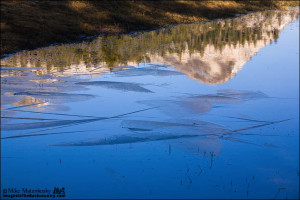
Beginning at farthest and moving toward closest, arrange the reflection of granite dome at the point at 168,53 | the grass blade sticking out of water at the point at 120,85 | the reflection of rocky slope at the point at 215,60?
the reflection of granite dome at the point at 168,53
the reflection of rocky slope at the point at 215,60
the grass blade sticking out of water at the point at 120,85

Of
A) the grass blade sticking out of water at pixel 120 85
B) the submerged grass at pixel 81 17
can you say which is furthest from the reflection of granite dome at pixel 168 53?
the grass blade sticking out of water at pixel 120 85

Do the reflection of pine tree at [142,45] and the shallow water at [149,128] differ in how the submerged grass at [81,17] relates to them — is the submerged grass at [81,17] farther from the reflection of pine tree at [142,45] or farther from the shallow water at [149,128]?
the shallow water at [149,128]

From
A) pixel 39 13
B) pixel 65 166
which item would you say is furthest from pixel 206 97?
pixel 39 13

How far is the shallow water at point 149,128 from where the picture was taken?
775cm

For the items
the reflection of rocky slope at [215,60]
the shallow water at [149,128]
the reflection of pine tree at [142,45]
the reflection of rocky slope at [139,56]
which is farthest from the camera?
the reflection of pine tree at [142,45]

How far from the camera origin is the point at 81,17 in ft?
101

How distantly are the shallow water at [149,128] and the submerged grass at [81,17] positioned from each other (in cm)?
541

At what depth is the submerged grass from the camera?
25375 millimetres

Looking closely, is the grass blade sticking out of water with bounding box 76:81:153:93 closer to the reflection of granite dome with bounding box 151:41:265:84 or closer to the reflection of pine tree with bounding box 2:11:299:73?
the reflection of granite dome with bounding box 151:41:265:84

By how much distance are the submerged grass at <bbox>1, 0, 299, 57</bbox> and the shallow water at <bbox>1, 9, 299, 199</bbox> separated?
5.41 metres

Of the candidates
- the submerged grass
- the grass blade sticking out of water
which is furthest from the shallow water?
the submerged grass

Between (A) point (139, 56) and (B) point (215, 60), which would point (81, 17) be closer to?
(A) point (139, 56)

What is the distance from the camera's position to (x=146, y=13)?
35.5 metres

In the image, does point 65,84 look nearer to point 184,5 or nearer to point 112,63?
point 112,63
